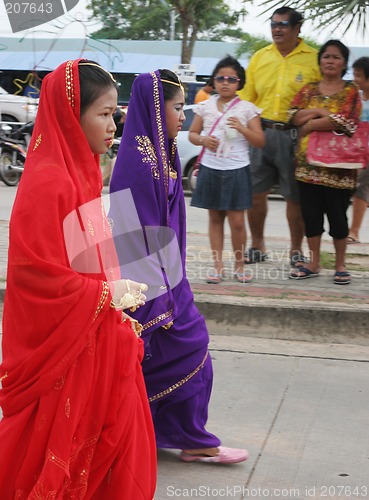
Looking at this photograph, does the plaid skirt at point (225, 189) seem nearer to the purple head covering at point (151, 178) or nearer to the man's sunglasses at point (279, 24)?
the man's sunglasses at point (279, 24)

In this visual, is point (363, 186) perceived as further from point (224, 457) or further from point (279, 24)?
point (224, 457)

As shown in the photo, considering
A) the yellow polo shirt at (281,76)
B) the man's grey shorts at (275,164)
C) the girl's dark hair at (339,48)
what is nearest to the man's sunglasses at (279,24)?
the yellow polo shirt at (281,76)

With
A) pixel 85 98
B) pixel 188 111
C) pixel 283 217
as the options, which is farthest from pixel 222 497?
pixel 188 111

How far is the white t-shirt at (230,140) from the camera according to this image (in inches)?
235

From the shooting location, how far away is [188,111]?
13461mm

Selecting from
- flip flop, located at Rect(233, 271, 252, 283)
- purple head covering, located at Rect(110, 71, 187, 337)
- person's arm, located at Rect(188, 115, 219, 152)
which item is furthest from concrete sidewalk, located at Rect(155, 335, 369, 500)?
person's arm, located at Rect(188, 115, 219, 152)

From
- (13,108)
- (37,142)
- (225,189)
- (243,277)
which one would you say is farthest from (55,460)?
(13,108)

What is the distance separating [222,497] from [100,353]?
105 centimetres

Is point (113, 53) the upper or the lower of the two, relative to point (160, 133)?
lower

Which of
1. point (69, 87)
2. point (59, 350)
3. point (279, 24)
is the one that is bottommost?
point (59, 350)

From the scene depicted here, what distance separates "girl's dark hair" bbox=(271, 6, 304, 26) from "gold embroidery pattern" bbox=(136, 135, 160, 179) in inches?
120

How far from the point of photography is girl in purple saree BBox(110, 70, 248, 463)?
3387mm

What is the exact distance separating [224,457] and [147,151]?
1.35 meters

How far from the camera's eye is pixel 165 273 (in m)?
3.44
